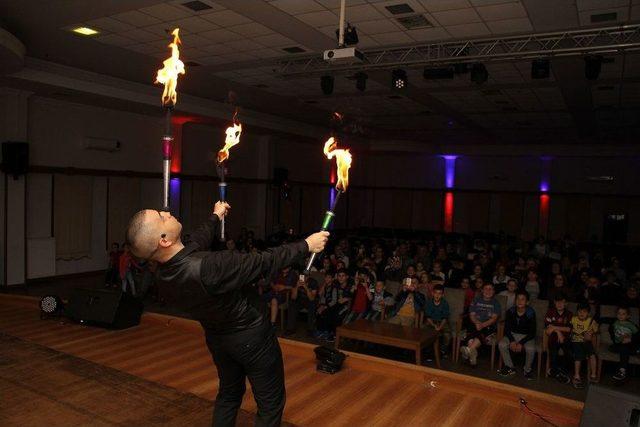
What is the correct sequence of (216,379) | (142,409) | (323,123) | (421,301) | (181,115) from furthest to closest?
1. (323,123)
2. (181,115)
3. (421,301)
4. (216,379)
5. (142,409)

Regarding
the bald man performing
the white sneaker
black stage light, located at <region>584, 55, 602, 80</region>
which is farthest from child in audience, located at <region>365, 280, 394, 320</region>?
the bald man performing

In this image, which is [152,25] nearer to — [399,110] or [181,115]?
[181,115]

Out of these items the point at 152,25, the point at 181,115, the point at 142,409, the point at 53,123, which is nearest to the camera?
the point at 142,409

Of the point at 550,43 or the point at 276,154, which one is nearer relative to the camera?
the point at 550,43

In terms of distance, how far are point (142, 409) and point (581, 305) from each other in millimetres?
5291

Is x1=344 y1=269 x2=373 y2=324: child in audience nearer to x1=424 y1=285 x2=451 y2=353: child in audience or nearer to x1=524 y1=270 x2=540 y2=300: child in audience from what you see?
x1=424 y1=285 x2=451 y2=353: child in audience

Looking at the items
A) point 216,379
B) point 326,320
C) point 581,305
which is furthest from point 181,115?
point 581,305

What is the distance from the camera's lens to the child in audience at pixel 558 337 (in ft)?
20.4

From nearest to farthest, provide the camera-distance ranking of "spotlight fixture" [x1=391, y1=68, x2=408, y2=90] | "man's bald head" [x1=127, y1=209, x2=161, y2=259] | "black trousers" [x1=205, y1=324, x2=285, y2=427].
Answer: "man's bald head" [x1=127, y1=209, x2=161, y2=259] → "black trousers" [x1=205, y1=324, x2=285, y2=427] → "spotlight fixture" [x1=391, y1=68, x2=408, y2=90]

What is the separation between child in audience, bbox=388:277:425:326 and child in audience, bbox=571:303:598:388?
1.96 m

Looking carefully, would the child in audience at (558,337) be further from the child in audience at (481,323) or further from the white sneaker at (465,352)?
the white sneaker at (465,352)

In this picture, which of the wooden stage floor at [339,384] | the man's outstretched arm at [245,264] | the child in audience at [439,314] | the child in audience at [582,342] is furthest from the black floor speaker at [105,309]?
the child in audience at [582,342]

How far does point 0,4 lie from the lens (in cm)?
611

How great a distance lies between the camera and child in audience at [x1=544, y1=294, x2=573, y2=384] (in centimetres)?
621
